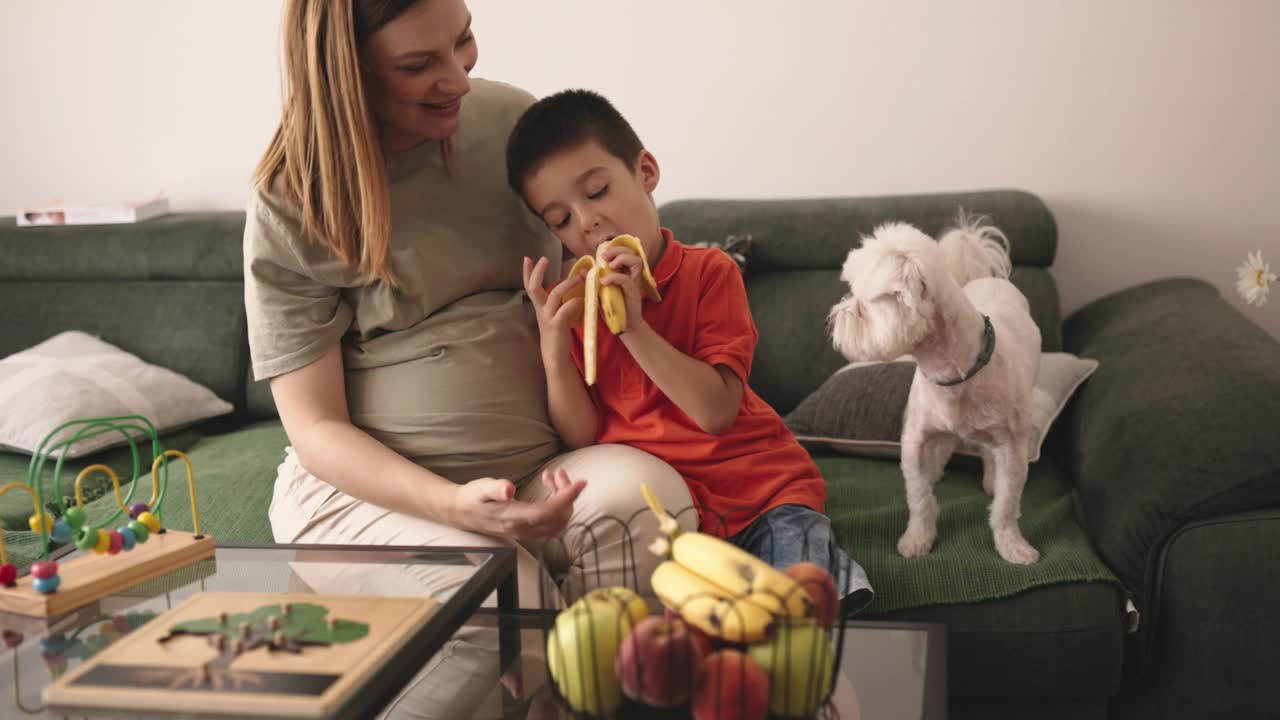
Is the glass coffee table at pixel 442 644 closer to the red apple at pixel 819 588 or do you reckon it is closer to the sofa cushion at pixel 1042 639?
the red apple at pixel 819 588

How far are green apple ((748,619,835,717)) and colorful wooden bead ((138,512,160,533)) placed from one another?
0.78 m

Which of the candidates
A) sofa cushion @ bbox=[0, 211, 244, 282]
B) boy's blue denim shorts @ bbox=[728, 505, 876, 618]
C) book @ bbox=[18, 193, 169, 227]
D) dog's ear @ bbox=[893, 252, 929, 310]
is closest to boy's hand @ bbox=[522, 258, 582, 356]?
boy's blue denim shorts @ bbox=[728, 505, 876, 618]

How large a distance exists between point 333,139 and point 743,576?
2.70 feet

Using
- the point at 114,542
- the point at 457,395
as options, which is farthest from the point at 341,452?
the point at 114,542

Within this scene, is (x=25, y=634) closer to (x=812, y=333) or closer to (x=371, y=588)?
(x=371, y=588)

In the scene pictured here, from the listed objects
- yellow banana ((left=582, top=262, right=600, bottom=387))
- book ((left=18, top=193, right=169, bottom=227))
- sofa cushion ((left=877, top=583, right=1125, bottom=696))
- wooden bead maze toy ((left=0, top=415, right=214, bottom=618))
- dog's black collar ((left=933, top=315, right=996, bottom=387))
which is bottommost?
sofa cushion ((left=877, top=583, right=1125, bottom=696))

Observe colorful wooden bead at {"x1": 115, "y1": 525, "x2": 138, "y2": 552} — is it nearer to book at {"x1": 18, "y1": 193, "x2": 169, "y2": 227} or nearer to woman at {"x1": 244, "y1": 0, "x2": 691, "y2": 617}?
woman at {"x1": 244, "y1": 0, "x2": 691, "y2": 617}

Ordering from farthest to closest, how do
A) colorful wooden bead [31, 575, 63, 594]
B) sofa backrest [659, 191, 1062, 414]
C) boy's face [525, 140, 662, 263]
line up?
sofa backrest [659, 191, 1062, 414], boy's face [525, 140, 662, 263], colorful wooden bead [31, 575, 63, 594]

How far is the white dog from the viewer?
4.81 ft

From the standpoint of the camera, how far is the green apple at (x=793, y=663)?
78 centimetres

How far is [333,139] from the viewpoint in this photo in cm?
129

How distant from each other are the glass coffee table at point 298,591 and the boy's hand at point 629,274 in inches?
13.5

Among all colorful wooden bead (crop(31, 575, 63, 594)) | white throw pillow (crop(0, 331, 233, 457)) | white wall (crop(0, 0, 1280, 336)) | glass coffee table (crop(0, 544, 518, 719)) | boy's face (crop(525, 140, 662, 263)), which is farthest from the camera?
white wall (crop(0, 0, 1280, 336))

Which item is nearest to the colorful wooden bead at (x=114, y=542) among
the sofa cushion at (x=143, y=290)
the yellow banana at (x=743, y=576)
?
the yellow banana at (x=743, y=576)
